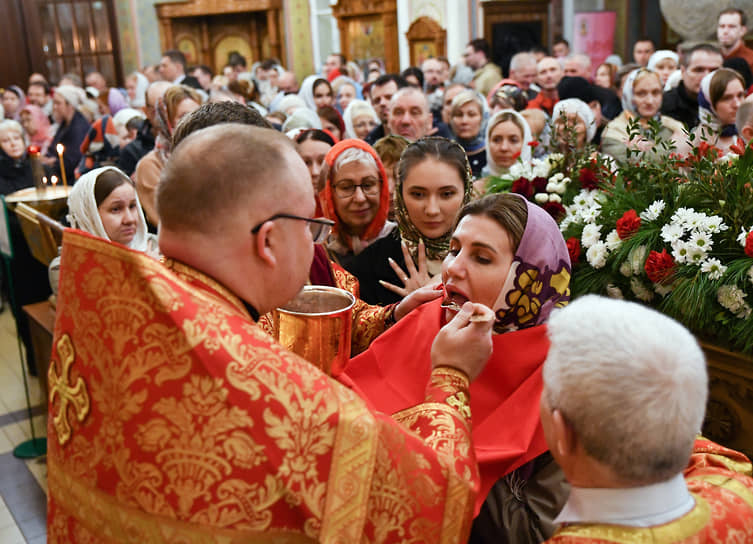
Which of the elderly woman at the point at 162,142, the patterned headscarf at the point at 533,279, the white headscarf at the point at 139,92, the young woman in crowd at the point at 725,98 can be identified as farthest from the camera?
the white headscarf at the point at 139,92

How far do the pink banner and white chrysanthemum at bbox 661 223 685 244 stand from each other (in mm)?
10315

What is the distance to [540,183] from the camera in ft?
13.0

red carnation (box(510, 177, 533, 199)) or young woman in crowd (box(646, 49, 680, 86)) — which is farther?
young woman in crowd (box(646, 49, 680, 86))

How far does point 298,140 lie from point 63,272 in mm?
2675

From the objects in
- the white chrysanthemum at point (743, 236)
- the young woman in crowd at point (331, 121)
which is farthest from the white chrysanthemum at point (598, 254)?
the young woman in crowd at point (331, 121)

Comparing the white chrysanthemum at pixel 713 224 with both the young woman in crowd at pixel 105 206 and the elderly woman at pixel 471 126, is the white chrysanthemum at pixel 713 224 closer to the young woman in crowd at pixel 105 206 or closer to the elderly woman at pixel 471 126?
the young woman in crowd at pixel 105 206

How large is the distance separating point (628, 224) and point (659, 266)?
272 millimetres

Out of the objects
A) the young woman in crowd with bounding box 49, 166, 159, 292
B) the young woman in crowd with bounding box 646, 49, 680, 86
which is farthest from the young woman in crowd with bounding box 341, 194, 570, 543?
the young woman in crowd with bounding box 646, 49, 680, 86

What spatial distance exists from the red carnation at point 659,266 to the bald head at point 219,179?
6.60 feet

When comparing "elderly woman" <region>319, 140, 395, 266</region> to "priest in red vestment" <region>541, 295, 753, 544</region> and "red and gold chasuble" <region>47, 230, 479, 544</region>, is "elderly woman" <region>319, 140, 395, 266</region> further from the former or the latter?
"priest in red vestment" <region>541, 295, 753, 544</region>

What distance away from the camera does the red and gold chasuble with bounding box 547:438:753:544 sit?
1.11 metres

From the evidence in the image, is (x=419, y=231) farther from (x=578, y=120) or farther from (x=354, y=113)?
(x=354, y=113)

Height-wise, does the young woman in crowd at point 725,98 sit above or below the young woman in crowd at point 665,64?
below

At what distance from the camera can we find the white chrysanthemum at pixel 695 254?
2.75m
